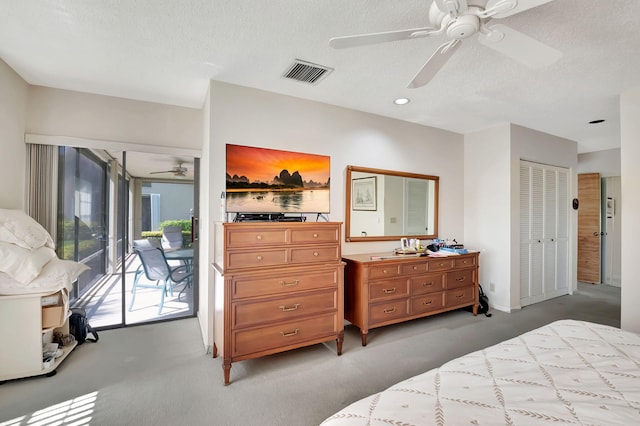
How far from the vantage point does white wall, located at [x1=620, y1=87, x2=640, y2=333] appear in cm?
294

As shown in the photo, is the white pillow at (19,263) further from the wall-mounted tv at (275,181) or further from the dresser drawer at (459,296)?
the dresser drawer at (459,296)

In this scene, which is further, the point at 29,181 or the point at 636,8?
the point at 29,181

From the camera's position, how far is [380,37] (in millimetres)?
1626

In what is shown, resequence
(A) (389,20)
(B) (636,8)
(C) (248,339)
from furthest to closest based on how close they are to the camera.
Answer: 1. (C) (248,339)
2. (A) (389,20)
3. (B) (636,8)

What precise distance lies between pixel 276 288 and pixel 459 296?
98.6 inches

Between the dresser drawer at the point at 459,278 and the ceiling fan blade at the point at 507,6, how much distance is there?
9.36ft

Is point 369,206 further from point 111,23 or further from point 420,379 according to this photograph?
point 111,23

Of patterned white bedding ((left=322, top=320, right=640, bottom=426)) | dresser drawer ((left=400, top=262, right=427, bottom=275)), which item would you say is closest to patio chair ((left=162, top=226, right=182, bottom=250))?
dresser drawer ((left=400, top=262, right=427, bottom=275))

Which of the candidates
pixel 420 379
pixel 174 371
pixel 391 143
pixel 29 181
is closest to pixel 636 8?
pixel 391 143

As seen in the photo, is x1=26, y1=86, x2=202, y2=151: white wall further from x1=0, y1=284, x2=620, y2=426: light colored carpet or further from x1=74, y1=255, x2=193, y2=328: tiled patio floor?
x1=0, y1=284, x2=620, y2=426: light colored carpet

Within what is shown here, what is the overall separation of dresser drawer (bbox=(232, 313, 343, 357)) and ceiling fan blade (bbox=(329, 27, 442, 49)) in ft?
6.97

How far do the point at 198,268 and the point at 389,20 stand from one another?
3.31 metres

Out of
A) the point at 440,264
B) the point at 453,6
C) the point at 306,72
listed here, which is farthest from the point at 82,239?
the point at 440,264

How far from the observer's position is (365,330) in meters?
3.01
